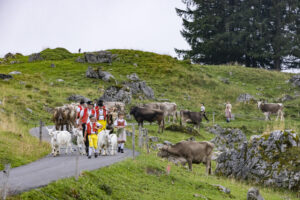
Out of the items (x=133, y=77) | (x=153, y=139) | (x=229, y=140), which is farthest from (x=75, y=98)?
(x=229, y=140)

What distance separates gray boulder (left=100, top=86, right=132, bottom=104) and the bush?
36.0m

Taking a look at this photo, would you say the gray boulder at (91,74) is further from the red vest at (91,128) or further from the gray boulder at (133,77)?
the red vest at (91,128)

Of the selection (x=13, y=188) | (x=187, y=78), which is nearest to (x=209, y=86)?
(x=187, y=78)

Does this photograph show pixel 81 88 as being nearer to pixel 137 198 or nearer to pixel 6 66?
pixel 6 66

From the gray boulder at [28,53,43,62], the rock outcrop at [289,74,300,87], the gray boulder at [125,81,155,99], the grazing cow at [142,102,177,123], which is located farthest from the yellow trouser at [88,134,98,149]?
the gray boulder at [28,53,43,62]

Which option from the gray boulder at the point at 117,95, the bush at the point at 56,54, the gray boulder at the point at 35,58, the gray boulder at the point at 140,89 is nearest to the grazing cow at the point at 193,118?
the gray boulder at the point at 117,95

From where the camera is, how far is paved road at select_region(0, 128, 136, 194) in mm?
11883

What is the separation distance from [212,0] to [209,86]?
23932 mm

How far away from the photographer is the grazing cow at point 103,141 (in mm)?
19750

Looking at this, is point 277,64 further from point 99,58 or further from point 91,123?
point 91,123

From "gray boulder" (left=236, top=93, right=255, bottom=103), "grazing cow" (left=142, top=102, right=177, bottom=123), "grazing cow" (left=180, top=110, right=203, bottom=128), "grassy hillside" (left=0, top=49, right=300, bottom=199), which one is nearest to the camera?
"grassy hillside" (left=0, top=49, right=300, bottom=199)

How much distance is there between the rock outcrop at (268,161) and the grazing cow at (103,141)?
683 cm

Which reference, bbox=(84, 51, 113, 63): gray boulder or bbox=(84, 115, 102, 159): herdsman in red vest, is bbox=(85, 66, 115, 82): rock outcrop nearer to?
bbox=(84, 51, 113, 63): gray boulder

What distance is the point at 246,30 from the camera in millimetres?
74312
